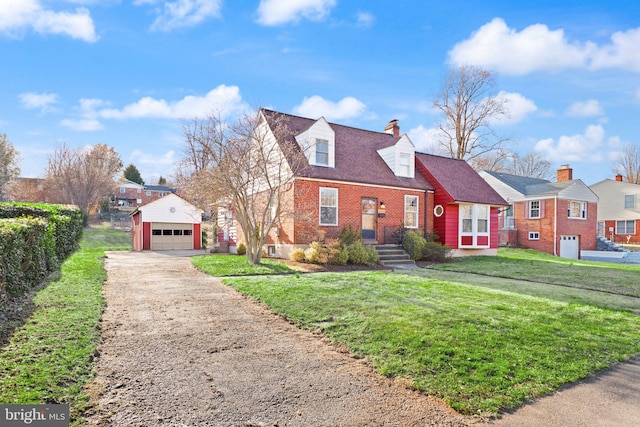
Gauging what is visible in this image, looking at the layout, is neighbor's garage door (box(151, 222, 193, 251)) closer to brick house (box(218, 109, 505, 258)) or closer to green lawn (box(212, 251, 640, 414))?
brick house (box(218, 109, 505, 258))

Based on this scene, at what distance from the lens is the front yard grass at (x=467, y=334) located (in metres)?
3.42

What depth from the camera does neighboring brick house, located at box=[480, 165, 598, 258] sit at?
2434 cm

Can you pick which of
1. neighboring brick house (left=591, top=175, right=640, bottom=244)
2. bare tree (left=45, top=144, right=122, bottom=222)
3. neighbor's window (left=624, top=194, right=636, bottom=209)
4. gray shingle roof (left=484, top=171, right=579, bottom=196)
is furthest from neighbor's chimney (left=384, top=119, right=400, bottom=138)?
bare tree (left=45, top=144, right=122, bottom=222)

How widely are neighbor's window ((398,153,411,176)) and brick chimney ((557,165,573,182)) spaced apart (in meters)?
18.0

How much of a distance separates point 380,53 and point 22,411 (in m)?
13.7

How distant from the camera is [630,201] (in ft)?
104

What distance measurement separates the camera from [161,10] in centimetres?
942

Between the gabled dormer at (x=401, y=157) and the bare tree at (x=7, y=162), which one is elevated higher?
the bare tree at (x=7, y=162)

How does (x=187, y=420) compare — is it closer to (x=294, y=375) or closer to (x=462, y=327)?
(x=294, y=375)

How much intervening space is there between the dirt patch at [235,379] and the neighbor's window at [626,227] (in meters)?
39.2

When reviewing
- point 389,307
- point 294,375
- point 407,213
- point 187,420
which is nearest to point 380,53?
point 407,213

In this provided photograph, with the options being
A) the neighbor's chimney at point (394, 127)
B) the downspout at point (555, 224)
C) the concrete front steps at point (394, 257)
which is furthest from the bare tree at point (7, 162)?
the downspout at point (555, 224)

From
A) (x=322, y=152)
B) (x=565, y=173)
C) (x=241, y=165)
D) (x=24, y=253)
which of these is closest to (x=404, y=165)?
(x=322, y=152)

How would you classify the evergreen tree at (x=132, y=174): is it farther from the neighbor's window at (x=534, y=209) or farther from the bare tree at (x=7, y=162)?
the neighbor's window at (x=534, y=209)
